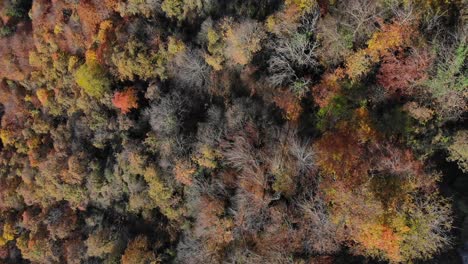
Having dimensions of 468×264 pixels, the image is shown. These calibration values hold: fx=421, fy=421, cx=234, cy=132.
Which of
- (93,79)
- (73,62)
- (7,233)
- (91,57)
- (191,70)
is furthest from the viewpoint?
(7,233)

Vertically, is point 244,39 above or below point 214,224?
above

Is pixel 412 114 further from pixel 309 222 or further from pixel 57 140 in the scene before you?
pixel 57 140

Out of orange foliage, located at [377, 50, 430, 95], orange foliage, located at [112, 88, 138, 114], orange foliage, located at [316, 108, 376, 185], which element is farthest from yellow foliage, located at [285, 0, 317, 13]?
orange foliage, located at [112, 88, 138, 114]

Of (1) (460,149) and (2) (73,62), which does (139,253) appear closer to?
(2) (73,62)

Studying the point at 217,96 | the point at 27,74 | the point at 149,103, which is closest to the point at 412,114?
the point at 217,96

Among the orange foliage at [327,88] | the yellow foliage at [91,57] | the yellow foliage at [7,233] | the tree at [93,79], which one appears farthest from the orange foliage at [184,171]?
the yellow foliage at [7,233]

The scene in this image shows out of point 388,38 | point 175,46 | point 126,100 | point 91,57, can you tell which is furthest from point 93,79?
point 388,38

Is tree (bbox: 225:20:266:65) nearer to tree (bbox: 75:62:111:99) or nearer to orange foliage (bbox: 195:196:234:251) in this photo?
orange foliage (bbox: 195:196:234:251)
